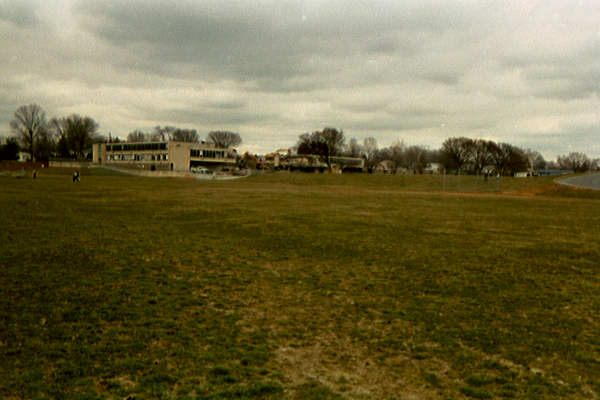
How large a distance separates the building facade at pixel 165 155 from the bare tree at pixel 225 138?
3300 cm

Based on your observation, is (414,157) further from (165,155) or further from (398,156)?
(165,155)

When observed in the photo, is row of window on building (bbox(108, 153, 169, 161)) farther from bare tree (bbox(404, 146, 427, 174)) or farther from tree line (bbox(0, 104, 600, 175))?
bare tree (bbox(404, 146, 427, 174))

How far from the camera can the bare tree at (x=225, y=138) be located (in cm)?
17912

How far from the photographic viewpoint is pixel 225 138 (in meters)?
180

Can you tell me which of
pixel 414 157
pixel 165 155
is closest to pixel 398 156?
pixel 414 157

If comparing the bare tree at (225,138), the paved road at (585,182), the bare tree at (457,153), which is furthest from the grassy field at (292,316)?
the bare tree at (225,138)

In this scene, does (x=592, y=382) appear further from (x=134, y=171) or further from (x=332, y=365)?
(x=134, y=171)

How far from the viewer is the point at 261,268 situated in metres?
11.7

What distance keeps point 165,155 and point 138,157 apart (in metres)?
14.5

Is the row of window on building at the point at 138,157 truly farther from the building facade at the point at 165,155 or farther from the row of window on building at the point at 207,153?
the row of window on building at the point at 207,153

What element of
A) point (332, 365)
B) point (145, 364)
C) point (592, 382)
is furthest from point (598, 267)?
point (145, 364)

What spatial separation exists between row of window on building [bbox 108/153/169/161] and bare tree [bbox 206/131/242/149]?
143ft

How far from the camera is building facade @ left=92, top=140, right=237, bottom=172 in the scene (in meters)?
129

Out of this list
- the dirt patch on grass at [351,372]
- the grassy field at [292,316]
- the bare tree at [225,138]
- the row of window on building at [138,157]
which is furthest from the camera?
the bare tree at [225,138]
